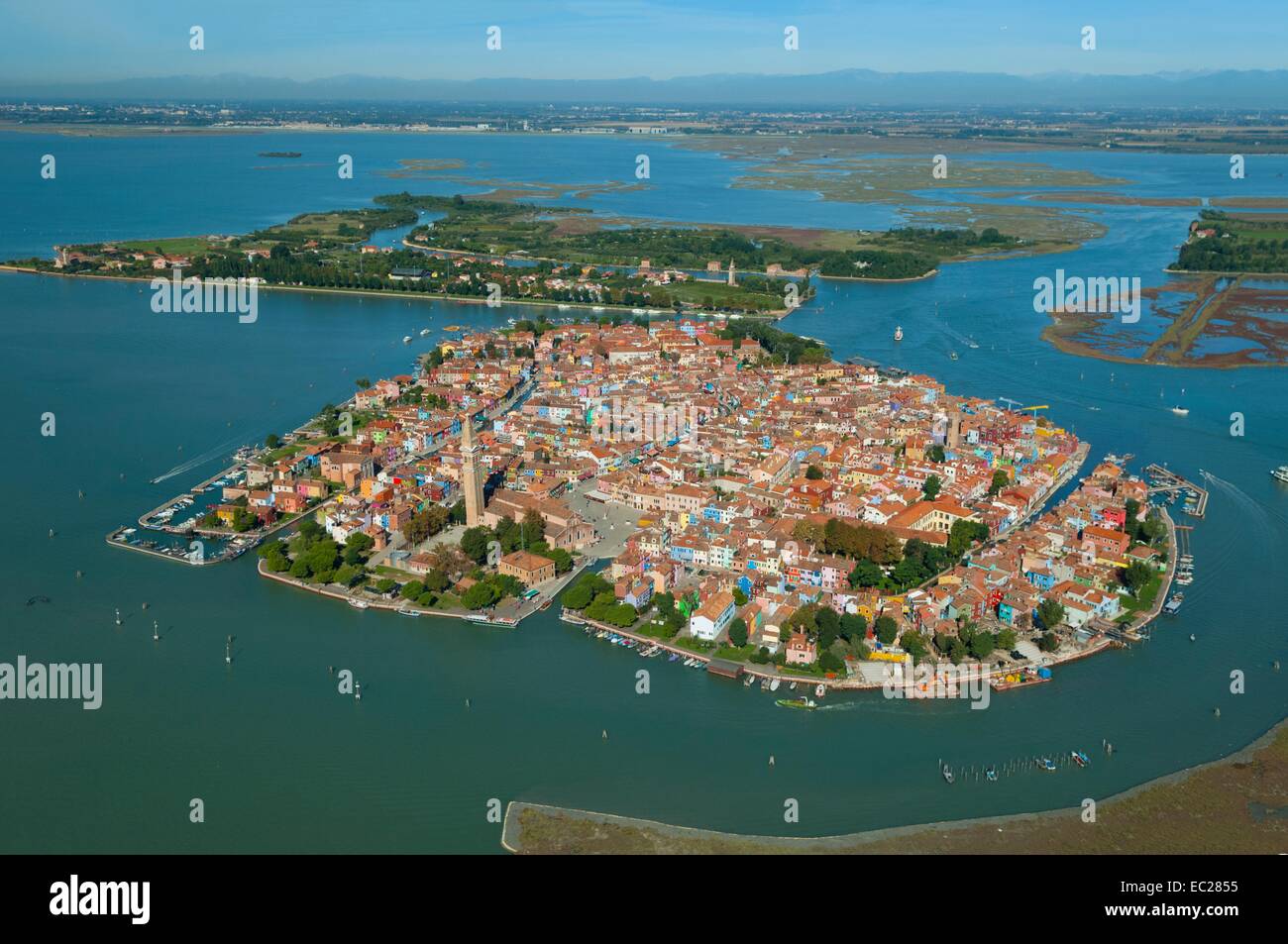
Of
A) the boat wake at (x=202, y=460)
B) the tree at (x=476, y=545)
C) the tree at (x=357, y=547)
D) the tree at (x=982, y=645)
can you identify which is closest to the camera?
the tree at (x=982, y=645)

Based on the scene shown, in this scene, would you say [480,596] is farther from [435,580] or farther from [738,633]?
[738,633]

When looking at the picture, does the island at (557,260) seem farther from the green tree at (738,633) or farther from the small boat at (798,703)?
the small boat at (798,703)

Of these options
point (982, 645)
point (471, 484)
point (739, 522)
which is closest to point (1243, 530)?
point (982, 645)

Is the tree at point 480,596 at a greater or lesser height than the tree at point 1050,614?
greater

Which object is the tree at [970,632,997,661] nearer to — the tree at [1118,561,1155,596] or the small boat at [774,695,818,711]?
the small boat at [774,695,818,711]

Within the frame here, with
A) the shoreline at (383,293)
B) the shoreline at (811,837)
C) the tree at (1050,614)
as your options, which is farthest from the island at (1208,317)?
the shoreline at (811,837)

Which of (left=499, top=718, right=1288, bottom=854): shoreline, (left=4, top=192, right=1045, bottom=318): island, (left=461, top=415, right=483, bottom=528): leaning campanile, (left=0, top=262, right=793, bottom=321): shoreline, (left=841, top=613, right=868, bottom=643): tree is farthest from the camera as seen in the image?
(left=4, top=192, right=1045, bottom=318): island

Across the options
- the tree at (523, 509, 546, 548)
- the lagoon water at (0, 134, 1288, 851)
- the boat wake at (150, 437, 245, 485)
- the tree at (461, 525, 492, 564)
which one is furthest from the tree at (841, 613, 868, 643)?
the boat wake at (150, 437, 245, 485)

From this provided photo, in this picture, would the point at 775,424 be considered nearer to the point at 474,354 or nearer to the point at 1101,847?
the point at 474,354
